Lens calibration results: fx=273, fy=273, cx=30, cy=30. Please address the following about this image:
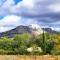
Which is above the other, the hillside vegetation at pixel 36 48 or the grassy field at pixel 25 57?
the hillside vegetation at pixel 36 48

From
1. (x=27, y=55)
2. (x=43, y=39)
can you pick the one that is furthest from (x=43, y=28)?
(x=27, y=55)

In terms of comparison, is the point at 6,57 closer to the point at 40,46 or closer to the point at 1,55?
the point at 1,55

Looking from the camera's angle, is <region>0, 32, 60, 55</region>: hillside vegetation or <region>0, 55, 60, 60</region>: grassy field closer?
<region>0, 55, 60, 60</region>: grassy field

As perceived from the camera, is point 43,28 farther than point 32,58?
Yes

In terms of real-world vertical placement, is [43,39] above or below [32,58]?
above

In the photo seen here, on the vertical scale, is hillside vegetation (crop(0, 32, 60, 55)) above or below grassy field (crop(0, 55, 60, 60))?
above

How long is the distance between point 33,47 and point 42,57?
8.86 feet

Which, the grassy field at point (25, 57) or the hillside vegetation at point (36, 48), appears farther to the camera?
the hillside vegetation at point (36, 48)

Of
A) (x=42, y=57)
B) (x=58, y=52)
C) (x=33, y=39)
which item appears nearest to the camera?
(x=42, y=57)

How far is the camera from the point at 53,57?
57.0 feet

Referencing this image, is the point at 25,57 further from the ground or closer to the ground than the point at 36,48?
closer to the ground

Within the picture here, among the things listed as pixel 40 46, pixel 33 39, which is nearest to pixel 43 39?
pixel 40 46

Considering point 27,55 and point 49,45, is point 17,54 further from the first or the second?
point 49,45

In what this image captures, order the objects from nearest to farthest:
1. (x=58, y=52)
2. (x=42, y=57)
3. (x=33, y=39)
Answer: (x=42, y=57) → (x=58, y=52) → (x=33, y=39)
